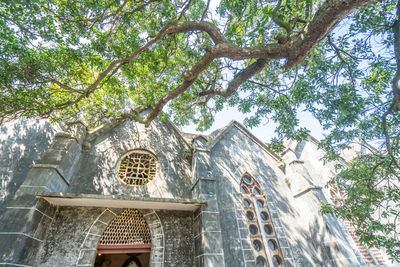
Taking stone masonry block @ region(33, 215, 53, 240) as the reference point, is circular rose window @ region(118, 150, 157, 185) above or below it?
above

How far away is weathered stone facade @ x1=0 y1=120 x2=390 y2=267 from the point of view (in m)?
4.80

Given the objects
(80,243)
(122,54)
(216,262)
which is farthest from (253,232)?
(122,54)

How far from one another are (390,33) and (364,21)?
80cm

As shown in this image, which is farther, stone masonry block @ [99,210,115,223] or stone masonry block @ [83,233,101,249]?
stone masonry block @ [99,210,115,223]

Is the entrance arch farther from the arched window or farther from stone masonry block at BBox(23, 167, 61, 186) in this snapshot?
the arched window

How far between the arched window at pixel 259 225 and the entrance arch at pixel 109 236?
3140 millimetres

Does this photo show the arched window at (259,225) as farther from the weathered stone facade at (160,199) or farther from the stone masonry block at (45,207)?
the stone masonry block at (45,207)

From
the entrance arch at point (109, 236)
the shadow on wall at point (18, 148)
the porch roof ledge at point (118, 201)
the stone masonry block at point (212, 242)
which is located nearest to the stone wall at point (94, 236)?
the entrance arch at point (109, 236)

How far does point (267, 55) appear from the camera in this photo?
4.43m

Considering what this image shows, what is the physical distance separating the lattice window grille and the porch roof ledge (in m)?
0.49

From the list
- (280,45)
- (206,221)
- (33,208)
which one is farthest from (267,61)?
(33,208)

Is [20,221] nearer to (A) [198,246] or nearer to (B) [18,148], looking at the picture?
(B) [18,148]

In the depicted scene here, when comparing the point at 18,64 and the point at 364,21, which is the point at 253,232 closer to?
the point at 364,21

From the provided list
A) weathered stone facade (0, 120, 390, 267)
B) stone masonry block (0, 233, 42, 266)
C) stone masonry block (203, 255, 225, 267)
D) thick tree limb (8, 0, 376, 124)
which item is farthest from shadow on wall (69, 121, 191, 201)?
stone masonry block (203, 255, 225, 267)
